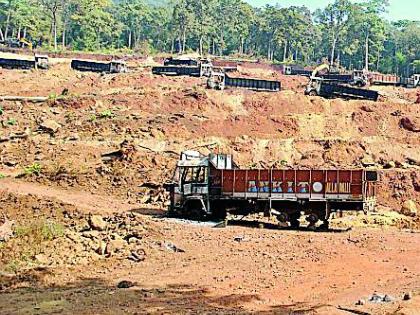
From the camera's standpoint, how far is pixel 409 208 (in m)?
31.5

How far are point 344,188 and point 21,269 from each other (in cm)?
1098

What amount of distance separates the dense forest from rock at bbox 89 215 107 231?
69372 millimetres

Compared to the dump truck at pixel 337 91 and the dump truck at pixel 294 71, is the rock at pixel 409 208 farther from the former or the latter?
the dump truck at pixel 294 71

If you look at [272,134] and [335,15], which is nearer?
[272,134]

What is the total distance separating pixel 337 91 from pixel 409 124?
8452 mm

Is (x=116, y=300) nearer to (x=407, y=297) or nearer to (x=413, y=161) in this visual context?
(x=407, y=297)

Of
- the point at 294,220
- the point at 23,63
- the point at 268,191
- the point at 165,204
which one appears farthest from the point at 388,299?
the point at 23,63

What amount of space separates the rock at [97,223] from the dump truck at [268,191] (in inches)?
155

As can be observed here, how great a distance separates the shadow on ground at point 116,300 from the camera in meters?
13.8

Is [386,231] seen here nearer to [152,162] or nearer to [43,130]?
[152,162]

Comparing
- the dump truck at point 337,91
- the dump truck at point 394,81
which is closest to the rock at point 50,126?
the dump truck at point 337,91

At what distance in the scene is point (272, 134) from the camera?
4025 cm

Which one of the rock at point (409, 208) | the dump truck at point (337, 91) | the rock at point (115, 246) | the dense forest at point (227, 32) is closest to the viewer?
the rock at point (115, 246)

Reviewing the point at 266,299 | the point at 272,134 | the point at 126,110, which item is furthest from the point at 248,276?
the point at 126,110
